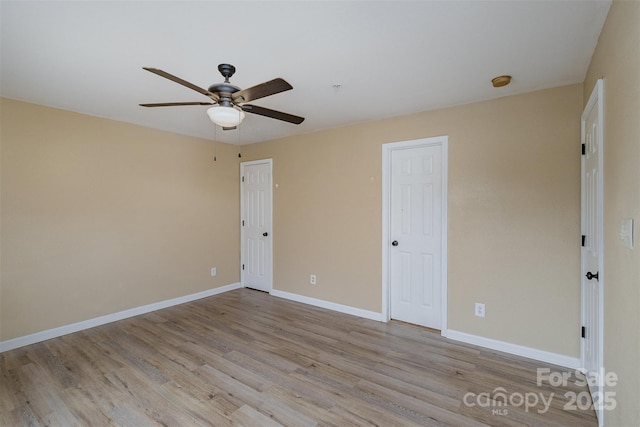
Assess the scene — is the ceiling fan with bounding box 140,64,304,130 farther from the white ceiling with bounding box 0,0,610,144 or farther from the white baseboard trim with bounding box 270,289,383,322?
the white baseboard trim with bounding box 270,289,383,322

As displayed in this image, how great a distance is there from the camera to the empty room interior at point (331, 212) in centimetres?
165

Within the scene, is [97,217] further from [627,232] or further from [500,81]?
[627,232]

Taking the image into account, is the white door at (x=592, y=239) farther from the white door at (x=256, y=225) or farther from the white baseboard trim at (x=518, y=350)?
the white door at (x=256, y=225)

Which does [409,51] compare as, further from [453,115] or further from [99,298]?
[99,298]

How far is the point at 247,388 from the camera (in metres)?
2.22

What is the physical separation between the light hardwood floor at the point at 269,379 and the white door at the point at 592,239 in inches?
14.6

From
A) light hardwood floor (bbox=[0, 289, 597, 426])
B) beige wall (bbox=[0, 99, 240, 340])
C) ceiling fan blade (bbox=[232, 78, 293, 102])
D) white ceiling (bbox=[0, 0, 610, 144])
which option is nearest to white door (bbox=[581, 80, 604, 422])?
light hardwood floor (bbox=[0, 289, 597, 426])

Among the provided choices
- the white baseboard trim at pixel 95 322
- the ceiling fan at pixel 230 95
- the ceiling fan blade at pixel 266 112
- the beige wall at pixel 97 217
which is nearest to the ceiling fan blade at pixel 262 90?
the ceiling fan at pixel 230 95

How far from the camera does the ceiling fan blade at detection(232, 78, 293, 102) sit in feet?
5.65

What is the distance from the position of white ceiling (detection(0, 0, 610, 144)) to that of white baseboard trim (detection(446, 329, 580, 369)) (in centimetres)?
231

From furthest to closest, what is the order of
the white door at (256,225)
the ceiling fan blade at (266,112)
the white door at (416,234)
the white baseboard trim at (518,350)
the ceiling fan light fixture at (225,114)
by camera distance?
the white door at (256,225)
the white door at (416,234)
the white baseboard trim at (518,350)
the ceiling fan blade at (266,112)
the ceiling fan light fixture at (225,114)

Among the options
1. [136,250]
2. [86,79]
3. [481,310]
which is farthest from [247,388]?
[86,79]

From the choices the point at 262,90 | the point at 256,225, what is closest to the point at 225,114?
the point at 262,90

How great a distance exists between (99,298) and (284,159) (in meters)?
2.89
